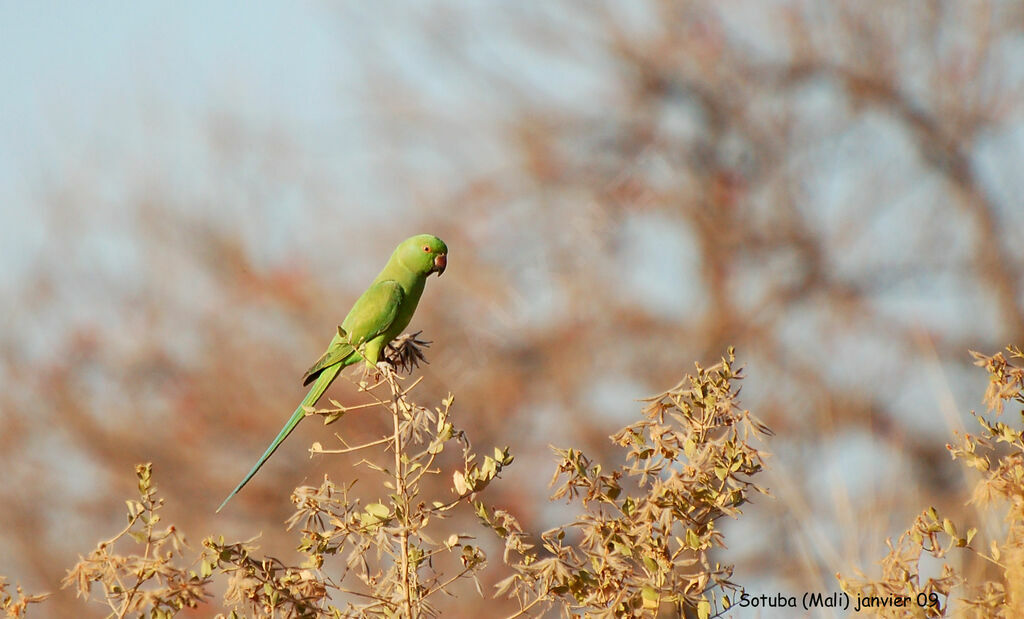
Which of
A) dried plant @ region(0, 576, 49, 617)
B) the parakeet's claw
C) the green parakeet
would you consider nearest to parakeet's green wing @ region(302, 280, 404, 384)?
the green parakeet

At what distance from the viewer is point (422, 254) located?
13.6 feet

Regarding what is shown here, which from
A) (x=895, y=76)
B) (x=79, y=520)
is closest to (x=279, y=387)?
(x=79, y=520)

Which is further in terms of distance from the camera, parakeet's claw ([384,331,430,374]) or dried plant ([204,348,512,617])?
A: parakeet's claw ([384,331,430,374])

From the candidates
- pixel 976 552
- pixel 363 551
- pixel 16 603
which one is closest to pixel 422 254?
pixel 363 551

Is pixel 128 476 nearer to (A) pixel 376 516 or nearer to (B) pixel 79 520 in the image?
(B) pixel 79 520

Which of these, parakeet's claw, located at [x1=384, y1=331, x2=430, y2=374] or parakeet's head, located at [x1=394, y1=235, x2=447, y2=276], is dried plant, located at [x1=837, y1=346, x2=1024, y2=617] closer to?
Result: parakeet's claw, located at [x1=384, y1=331, x2=430, y2=374]

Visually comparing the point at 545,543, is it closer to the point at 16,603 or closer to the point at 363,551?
the point at 363,551

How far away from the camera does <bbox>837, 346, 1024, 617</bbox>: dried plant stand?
166 cm

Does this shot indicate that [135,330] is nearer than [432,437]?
No

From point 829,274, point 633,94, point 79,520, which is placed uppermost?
point 633,94

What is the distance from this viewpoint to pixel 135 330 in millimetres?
9883

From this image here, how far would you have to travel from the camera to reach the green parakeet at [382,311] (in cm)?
356

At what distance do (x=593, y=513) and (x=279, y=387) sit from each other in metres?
8.63

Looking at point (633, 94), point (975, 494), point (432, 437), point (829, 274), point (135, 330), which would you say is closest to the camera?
point (975, 494)
